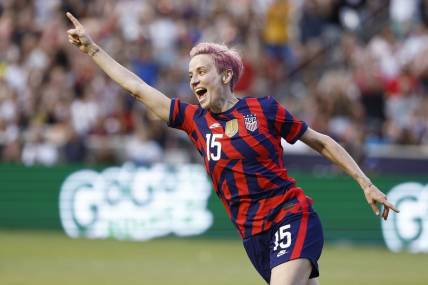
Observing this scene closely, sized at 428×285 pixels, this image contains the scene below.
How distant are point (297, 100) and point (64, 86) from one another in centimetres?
436

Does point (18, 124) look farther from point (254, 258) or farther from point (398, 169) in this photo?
point (254, 258)

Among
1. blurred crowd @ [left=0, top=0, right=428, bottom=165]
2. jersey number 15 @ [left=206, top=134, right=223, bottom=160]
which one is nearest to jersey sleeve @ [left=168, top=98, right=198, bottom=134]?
jersey number 15 @ [left=206, top=134, right=223, bottom=160]

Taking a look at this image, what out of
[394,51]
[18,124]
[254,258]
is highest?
[394,51]

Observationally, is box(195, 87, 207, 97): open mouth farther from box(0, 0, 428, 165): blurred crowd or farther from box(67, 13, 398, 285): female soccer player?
box(0, 0, 428, 165): blurred crowd

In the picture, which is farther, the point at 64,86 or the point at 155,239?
the point at 64,86

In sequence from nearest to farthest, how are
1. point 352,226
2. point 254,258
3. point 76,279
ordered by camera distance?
point 254,258 < point 76,279 < point 352,226

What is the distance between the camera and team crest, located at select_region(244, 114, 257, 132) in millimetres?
7418

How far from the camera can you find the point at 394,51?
1877 cm

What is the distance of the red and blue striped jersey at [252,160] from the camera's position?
734 centimetres

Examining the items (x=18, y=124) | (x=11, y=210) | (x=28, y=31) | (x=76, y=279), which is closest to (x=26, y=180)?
(x=11, y=210)

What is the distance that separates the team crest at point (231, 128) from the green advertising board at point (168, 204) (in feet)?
29.0

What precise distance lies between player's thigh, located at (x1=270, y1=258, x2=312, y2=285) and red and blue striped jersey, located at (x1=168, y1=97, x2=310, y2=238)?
1.11ft

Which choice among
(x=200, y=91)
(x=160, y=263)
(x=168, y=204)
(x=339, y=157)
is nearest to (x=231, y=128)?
(x=200, y=91)

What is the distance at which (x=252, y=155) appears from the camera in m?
7.36
